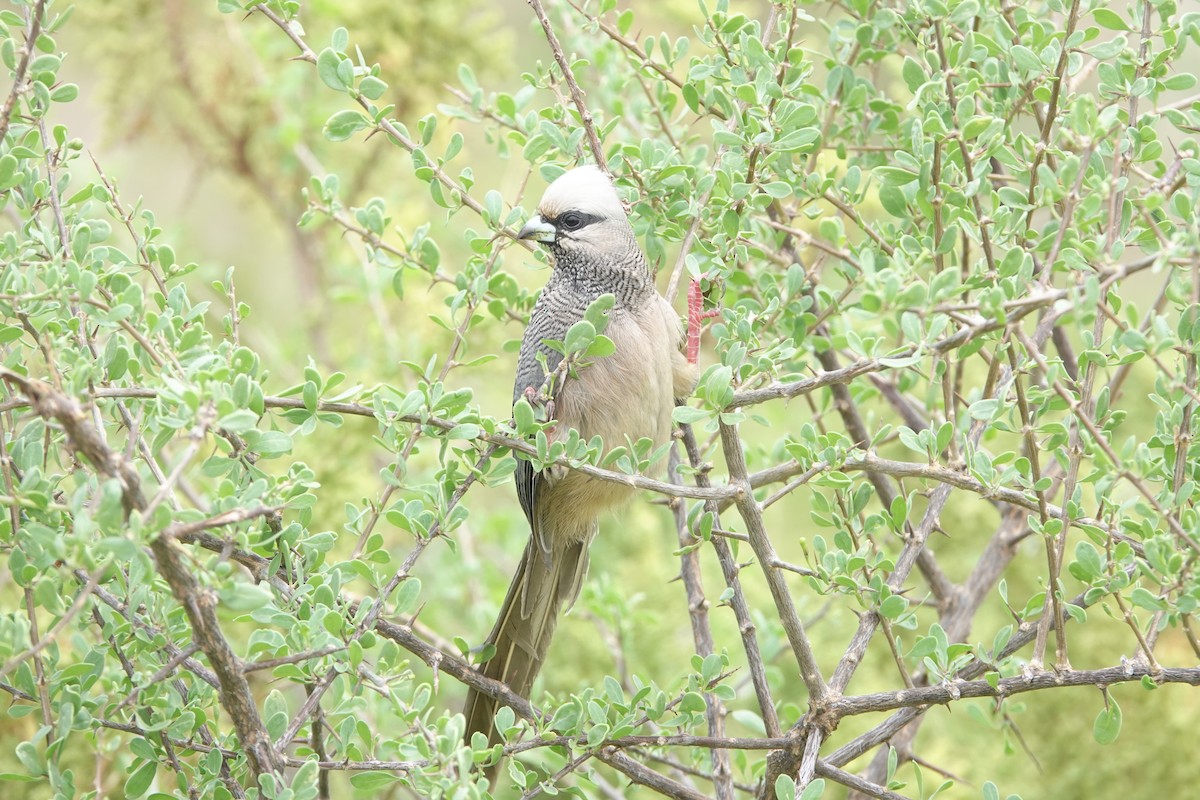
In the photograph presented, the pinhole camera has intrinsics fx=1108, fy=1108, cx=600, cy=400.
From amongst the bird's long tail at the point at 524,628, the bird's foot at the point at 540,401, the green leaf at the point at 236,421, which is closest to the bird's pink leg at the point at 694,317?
the bird's foot at the point at 540,401

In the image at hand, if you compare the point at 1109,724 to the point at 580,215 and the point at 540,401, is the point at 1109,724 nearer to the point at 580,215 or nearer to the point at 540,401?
the point at 540,401

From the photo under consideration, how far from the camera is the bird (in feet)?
8.82

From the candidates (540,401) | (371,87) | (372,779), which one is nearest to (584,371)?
(540,401)

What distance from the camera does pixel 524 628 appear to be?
2.71 metres

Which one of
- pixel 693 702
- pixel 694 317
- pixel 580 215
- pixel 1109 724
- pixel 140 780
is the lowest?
pixel 140 780

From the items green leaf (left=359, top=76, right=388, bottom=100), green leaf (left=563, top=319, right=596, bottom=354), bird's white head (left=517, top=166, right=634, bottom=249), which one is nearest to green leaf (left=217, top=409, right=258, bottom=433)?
green leaf (left=563, top=319, right=596, bottom=354)

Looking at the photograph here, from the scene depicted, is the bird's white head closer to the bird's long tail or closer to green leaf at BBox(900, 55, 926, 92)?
green leaf at BBox(900, 55, 926, 92)

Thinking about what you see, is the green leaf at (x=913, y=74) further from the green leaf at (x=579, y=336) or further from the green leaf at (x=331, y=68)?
the green leaf at (x=331, y=68)

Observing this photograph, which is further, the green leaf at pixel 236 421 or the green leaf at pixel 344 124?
the green leaf at pixel 344 124

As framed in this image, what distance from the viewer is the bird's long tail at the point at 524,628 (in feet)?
8.26

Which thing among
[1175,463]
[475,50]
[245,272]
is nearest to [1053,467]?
[1175,463]

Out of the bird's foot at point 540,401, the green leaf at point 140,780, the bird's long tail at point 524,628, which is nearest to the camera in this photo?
the green leaf at point 140,780

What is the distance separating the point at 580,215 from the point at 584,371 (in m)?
0.40

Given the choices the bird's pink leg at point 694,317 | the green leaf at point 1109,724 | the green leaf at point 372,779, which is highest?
the bird's pink leg at point 694,317
